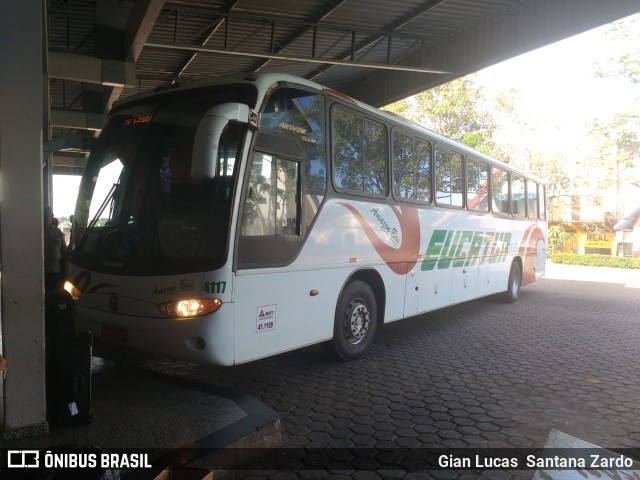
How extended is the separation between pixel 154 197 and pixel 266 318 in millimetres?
1555

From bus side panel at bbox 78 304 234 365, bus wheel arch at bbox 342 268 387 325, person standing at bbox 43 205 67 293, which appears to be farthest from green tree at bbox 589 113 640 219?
bus side panel at bbox 78 304 234 365

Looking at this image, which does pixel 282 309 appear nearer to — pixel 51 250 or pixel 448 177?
pixel 448 177

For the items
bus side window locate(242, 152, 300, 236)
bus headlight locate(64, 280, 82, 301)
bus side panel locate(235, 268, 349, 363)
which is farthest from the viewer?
bus headlight locate(64, 280, 82, 301)

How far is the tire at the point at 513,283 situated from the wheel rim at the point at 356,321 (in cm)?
648

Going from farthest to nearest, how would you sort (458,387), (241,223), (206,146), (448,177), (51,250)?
(448,177) → (51,250) → (458,387) → (241,223) → (206,146)

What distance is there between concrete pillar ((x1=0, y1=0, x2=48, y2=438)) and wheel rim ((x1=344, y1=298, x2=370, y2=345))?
3480 mm

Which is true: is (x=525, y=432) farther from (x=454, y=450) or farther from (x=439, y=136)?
(x=439, y=136)

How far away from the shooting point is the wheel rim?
609 cm

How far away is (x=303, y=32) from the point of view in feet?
34.9

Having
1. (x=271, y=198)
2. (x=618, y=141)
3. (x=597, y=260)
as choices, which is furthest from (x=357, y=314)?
(x=597, y=260)

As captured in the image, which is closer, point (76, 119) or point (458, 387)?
point (458, 387)

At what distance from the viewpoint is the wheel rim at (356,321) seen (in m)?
6.09

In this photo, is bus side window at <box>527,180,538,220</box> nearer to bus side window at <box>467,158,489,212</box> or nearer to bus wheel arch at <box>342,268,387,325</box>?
bus side window at <box>467,158,489,212</box>

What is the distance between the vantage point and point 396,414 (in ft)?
14.9
